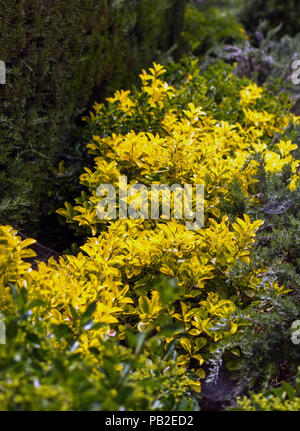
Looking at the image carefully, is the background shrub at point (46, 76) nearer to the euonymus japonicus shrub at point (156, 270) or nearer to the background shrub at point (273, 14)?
the euonymus japonicus shrub at point (156, 270)

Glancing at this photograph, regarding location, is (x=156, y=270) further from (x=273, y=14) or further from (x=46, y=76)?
(x=273, y=14)

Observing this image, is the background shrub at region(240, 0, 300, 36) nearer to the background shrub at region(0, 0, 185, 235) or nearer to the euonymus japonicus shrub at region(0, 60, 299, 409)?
the background shrub at region(0, 0, 185, 235)

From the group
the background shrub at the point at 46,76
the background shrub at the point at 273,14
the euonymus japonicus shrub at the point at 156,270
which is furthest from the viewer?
the background shrub at the point at 273,14

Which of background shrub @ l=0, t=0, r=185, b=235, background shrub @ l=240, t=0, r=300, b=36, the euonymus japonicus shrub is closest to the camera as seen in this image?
the euonymus japonicus shrub

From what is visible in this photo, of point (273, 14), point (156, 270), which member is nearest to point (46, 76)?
point (156, 270)

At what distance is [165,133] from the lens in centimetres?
309

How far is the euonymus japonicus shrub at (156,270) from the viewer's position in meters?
1.66

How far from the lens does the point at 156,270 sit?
225 centimetres

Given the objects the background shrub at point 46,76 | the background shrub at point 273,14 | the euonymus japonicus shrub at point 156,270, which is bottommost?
the euonymus japonicus shrub at point 156,270

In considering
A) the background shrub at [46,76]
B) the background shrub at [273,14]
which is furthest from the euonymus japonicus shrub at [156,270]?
the background shrub at [273,14]

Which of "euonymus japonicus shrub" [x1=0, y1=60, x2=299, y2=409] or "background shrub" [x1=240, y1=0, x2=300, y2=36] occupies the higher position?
"background shrub" [x1=240, y1=0, x2=300, y2=36]

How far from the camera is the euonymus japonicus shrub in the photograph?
1.66m

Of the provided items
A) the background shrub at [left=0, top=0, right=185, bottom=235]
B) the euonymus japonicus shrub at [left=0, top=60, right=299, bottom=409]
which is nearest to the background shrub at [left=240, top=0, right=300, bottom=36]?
the background shrub at [left=0, top=0, right=185, bottom=235]
